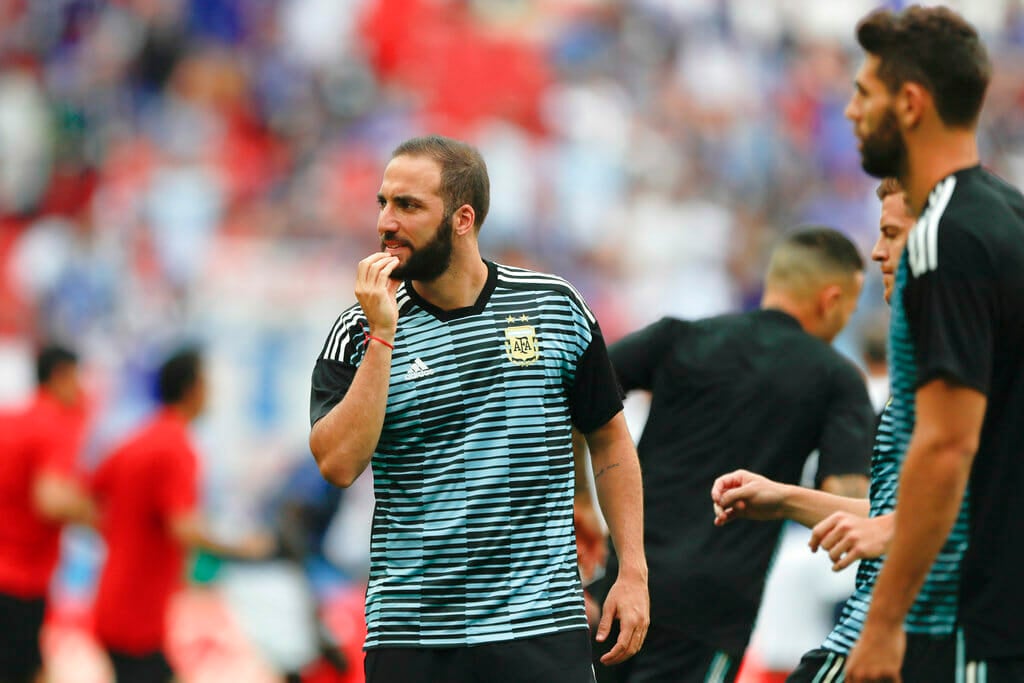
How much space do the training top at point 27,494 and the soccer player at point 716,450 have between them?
4050mm

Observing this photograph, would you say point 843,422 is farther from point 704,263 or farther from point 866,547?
point 704,263

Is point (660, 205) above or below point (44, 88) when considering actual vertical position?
below

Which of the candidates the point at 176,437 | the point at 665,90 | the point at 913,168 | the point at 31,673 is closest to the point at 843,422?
the point at 913,168

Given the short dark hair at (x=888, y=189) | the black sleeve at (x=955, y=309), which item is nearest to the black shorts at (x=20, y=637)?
the short dark hair at (x=888, y=189)

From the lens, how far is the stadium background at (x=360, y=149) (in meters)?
14.9

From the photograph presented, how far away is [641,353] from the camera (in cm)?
561

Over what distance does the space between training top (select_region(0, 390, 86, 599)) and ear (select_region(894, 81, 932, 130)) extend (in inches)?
243

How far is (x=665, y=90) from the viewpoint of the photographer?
18938mm

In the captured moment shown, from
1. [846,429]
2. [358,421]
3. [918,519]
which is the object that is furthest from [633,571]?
[918,519]

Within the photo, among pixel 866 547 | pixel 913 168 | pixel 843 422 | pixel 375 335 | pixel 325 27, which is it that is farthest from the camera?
pixel 325 27

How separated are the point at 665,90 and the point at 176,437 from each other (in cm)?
1179

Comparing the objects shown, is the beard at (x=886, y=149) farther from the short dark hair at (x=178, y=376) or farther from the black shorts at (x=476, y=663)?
the short dark hair at (x=178, y=376)

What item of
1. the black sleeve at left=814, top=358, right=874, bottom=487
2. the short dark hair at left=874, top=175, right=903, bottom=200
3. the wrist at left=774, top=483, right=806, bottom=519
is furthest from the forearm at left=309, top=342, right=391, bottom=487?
the black sleeve at left=814, top=358, right=874, bottom=487

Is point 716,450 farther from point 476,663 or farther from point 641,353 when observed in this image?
point 476,663
